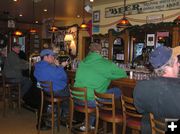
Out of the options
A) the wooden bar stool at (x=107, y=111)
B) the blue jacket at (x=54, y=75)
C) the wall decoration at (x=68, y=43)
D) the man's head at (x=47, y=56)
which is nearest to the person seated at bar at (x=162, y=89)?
the wooden bar stool at (x=107, y=111)

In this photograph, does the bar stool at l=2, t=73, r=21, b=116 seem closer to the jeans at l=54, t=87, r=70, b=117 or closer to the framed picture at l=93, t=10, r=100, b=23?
the jeans at l=54, t=87, r=70, b=117

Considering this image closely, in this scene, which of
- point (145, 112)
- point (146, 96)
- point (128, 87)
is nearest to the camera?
point (146, 96)

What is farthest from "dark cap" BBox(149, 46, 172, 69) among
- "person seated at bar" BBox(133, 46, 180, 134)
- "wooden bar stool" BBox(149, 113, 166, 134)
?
"wooden bar stool" BBox(149, 113, 166, 134)

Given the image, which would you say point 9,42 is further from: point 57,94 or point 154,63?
point 154,63

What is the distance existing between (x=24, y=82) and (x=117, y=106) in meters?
3.24

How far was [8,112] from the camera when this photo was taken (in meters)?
6.59

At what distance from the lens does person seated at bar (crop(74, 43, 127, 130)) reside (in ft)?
12.4

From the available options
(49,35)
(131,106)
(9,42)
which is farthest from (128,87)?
(9,42)

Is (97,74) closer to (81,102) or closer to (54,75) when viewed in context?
(81,102)

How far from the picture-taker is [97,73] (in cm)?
385

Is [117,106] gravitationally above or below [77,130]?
above

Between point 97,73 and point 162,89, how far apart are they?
1.70m

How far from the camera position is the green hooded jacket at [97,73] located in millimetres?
3785

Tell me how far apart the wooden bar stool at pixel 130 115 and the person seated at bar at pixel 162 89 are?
0.64 m
